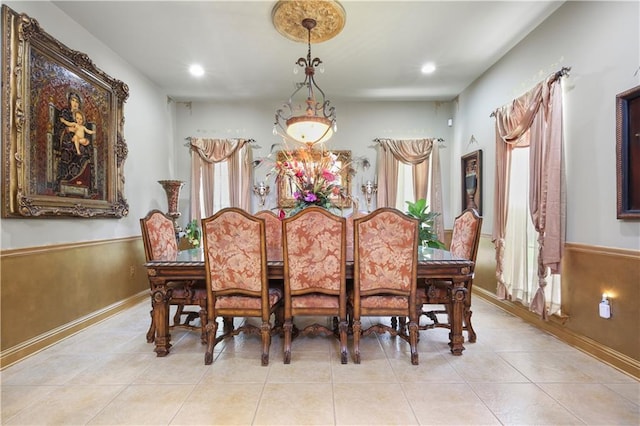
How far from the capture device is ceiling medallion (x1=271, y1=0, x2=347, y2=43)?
2600 mm

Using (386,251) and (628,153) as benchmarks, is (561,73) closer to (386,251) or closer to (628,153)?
(628,153)

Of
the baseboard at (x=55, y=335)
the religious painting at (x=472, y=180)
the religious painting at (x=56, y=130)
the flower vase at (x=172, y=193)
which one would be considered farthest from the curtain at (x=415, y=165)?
the baseboard at (x=55, y=335)

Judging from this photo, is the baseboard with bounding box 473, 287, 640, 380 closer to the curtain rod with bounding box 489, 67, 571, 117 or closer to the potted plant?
the potted plant

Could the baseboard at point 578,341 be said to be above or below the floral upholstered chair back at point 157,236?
below

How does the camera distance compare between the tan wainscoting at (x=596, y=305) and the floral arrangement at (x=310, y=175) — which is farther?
the floral arrangement at (x=310, y=175)

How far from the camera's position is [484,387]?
75.9 inches

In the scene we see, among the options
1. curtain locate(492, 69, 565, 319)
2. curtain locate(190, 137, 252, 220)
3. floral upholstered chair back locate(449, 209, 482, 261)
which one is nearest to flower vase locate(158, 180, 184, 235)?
curtain locate(190, 137, 252, 220)

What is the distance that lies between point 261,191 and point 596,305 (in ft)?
13.8

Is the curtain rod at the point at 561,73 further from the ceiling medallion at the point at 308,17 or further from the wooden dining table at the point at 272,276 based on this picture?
the ceiling medallion at the point at 308,17

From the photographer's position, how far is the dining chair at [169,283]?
8.04ft

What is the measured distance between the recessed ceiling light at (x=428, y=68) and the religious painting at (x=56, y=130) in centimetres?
366

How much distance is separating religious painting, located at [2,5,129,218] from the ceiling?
0.45 m

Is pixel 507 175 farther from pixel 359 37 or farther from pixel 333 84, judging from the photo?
pixel 333 84

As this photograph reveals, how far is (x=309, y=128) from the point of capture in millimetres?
2924
